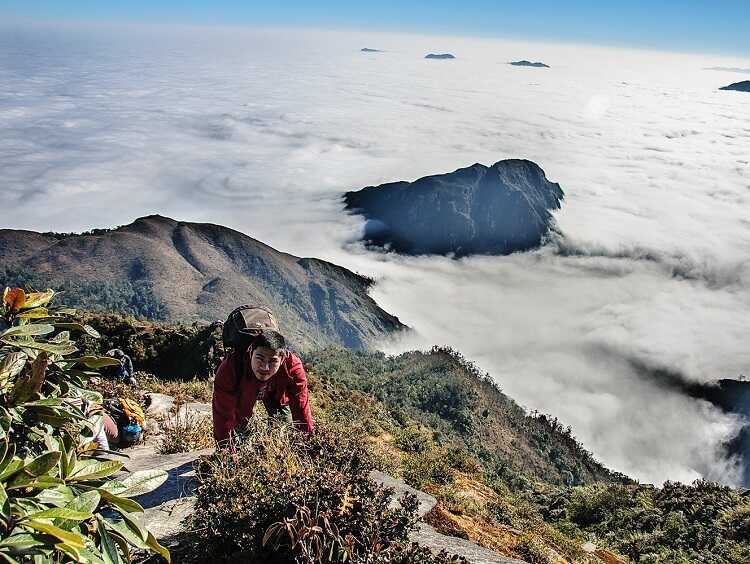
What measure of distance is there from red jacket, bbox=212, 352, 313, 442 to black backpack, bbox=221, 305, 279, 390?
0.06 meters

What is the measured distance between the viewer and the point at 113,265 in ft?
343

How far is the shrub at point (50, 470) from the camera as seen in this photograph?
1.31m

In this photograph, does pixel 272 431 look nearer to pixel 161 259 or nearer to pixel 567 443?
pixel 567 443

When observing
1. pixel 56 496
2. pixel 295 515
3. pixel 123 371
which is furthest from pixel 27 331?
pixel 123 371

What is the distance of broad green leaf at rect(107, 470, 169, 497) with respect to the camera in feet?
5.41

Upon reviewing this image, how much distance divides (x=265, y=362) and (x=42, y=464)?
295 cm

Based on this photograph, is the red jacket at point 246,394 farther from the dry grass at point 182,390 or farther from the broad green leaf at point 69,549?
the dry grass at point 182,390

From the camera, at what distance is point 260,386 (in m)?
4.67

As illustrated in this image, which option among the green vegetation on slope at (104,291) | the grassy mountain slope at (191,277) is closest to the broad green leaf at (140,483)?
the grassy mountain slope at (191,277)

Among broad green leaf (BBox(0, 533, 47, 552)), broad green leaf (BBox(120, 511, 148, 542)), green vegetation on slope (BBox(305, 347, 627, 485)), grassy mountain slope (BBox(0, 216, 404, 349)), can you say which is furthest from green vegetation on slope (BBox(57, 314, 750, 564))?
grassy mountain slope (BBox(0, 216, 404, 349))

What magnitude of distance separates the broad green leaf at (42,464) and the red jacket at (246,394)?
280cm

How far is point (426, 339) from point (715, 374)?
8136 cm

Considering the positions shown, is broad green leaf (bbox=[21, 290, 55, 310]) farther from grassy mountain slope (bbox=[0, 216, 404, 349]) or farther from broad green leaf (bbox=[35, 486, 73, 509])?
grassy mountain slope (bbox=[0, 216, 404, 349])

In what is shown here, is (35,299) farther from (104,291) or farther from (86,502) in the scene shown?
(104,291)
